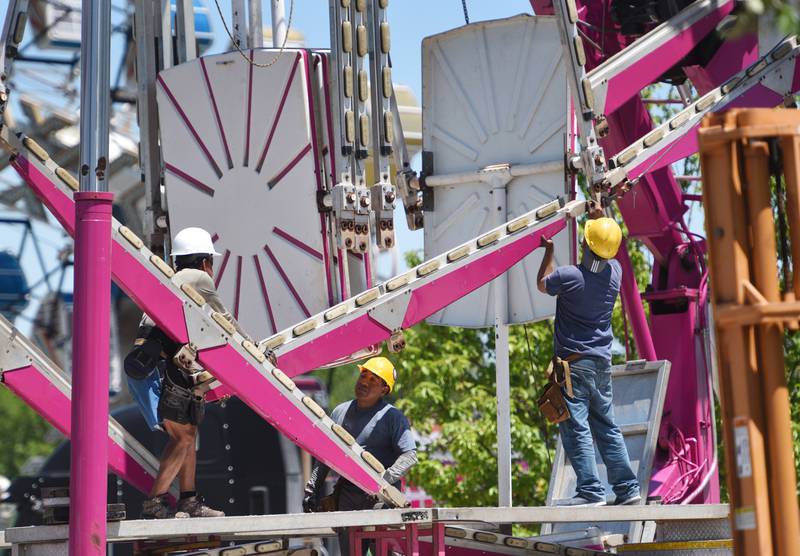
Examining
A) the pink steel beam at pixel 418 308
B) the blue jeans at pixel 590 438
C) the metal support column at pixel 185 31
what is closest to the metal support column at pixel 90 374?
the pink steel beam at pixel 418 308

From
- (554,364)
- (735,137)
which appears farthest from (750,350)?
(554,364)

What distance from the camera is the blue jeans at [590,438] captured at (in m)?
9.17

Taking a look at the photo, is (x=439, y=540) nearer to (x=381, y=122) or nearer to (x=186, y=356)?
(x=186, y=356)

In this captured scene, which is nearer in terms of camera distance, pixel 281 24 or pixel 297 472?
pixel 281 24

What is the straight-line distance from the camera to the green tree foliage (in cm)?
5167

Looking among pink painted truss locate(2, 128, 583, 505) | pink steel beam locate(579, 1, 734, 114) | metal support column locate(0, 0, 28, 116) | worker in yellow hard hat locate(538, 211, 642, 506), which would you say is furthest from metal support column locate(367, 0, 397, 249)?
metal support column locate(0, 0, 28, 116)

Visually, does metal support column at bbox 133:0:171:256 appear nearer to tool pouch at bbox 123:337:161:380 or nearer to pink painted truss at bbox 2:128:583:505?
pink painted truss at bbox 2:128:583:505

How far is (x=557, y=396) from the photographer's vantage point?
9.14 metres

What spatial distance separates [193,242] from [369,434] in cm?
198

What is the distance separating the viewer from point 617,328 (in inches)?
752

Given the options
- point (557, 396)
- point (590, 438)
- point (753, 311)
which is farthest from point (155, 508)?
point (753, 311)

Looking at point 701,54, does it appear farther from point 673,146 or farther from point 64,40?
point 64,40

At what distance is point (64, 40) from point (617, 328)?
1341cm

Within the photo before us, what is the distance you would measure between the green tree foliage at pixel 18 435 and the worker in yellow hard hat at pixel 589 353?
4242 centimetres
